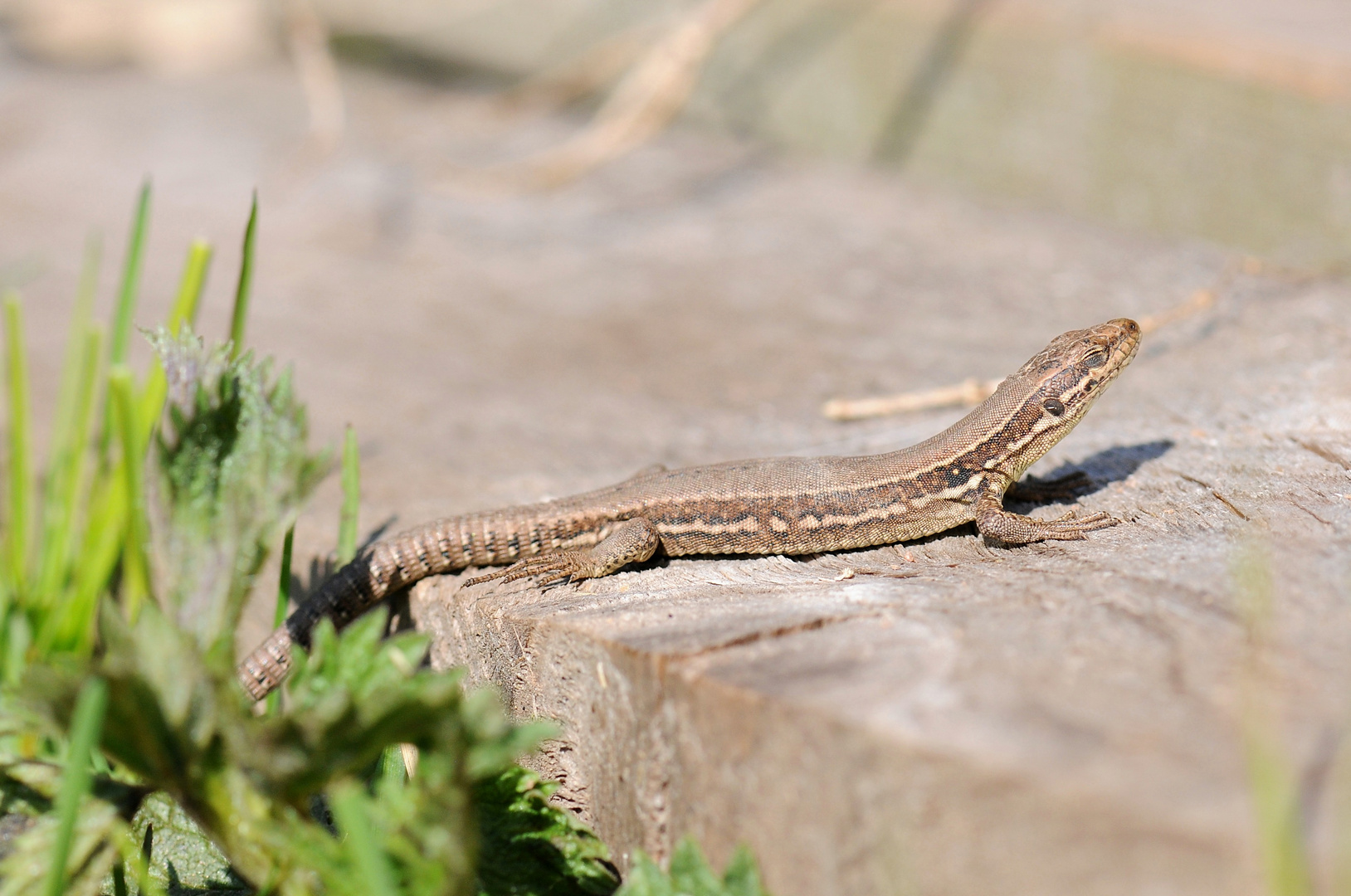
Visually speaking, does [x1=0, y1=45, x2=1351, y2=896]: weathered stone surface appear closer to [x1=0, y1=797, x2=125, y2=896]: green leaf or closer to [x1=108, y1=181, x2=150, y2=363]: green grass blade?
[x1=108, y1=181, x2=150, y2=363]: green grass blade

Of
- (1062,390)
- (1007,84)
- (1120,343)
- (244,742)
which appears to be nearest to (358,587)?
(244,742)

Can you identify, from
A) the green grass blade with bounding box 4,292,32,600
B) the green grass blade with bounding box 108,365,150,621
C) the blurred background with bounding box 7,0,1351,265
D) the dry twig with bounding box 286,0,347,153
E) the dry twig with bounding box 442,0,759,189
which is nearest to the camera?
the green grass blade with bounding box 108,365,150,621

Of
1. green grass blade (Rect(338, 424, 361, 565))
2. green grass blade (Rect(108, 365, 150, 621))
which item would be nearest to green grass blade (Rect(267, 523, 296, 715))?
green grass blade (Rect(338, 424, 361, 565))

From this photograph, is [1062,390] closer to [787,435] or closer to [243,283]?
[787,435]

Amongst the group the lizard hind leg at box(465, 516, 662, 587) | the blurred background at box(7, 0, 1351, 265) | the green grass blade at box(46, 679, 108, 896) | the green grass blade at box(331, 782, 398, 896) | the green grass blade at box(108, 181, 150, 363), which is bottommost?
the green grass blade at box(331, 782, 398, 896)

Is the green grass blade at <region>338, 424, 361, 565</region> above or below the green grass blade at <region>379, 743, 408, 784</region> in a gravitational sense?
above

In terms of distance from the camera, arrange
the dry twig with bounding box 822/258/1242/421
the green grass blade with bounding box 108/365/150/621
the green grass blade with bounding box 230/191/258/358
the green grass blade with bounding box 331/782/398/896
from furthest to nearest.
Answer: the dry twig with bounding box 822/258/1242/421
the green grass blade with bounding box 230/191/258/358
the green grass blade with bounding box 108/365/150/621
the green grass blade with bounding box 331/782/398/896

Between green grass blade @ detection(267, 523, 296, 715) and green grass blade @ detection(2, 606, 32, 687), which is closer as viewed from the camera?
green grass blade @ detection(267, 523, 296, 715)

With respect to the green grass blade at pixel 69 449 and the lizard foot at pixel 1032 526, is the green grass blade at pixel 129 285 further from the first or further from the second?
the lizard foot at pixel 1032 526
